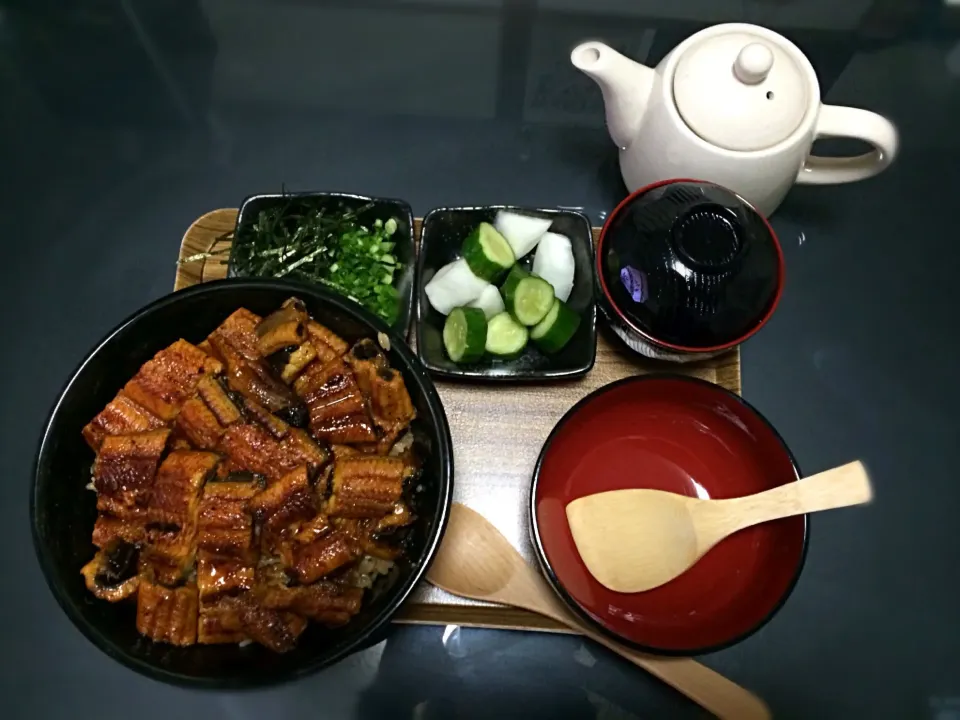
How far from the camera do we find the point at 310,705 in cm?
168

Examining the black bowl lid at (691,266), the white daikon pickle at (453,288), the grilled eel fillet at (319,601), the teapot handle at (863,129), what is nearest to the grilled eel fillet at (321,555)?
A: the grilled eel fillet at (319,601)

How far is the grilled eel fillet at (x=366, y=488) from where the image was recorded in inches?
51.0

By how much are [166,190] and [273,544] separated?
51.9 inches

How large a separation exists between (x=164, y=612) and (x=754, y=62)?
4.99ft

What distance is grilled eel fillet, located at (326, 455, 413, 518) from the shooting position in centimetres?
130

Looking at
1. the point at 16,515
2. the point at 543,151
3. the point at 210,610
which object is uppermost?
the point at 543,151

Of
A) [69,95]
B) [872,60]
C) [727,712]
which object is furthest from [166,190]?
[872,60]

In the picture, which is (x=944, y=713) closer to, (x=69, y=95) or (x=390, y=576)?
(x=390, y=576)

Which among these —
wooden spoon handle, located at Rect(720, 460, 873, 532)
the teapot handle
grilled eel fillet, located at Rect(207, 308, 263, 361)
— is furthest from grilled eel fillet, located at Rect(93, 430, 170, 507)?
the teapot handle

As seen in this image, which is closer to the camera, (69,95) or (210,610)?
(210,610)

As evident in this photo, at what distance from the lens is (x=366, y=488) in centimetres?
130

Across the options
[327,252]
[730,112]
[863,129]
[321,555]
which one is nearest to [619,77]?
[730,112]

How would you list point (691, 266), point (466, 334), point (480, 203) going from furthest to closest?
point (480, 203), point (466, 334), point (691, 266)

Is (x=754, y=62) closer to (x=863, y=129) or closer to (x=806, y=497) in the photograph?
(x=863, y=129)
